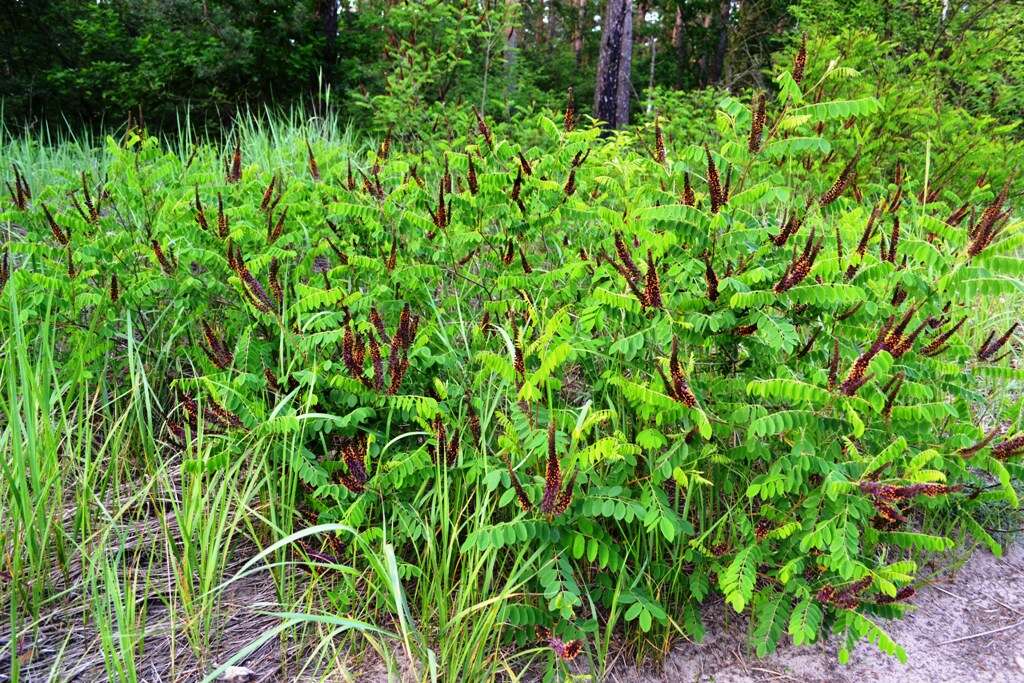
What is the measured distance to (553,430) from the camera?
73.6 inches

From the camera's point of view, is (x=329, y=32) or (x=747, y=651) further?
(x=329, y=32)

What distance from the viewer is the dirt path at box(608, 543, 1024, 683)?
238cm

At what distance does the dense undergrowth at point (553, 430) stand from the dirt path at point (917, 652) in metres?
0.12

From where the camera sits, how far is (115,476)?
8.80 ft

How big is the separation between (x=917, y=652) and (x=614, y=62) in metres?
10.2

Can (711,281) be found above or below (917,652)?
above

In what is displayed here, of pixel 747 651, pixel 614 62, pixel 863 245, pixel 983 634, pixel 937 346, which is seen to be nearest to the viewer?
pixel 863 245

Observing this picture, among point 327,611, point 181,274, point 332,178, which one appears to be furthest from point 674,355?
point 332,178

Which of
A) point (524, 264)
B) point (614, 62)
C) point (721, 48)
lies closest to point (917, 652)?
Answer: point (524, 264)

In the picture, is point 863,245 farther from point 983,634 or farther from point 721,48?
point 721,48

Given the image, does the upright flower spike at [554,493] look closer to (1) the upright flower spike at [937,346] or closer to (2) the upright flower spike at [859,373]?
(2) the upright flower spike at [859,373]

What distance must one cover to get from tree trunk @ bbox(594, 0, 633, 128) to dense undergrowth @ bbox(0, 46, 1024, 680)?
876cm

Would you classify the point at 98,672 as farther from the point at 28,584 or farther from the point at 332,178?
the point at 332,178

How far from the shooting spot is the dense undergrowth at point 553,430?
2.09 m
